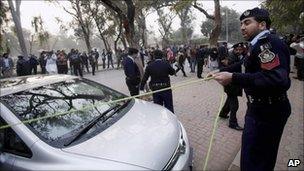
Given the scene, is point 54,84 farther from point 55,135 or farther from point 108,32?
point 108,32

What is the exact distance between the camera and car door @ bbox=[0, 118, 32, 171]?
3008mm

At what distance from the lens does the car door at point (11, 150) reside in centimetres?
301

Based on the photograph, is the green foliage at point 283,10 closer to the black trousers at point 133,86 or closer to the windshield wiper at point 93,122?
the black trousers at point 133,86

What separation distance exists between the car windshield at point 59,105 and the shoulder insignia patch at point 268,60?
1.99m

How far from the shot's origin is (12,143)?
3.14 metres

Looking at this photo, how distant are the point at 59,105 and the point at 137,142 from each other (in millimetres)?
1288

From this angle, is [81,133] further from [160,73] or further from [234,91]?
[234,91]

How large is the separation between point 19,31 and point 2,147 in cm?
2113

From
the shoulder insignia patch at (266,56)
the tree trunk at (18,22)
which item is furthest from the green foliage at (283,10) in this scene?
the tree trunk at (18,22)

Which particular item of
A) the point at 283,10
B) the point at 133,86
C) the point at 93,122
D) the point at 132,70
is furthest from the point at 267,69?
the point at 283,10

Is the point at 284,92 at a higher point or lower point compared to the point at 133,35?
lower

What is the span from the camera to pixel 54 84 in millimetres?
4246

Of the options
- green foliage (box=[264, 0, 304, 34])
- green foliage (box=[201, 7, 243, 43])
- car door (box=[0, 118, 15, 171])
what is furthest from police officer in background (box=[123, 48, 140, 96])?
green foliage (box=[201, 7, 243, 43])

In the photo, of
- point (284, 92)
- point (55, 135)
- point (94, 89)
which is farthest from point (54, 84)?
point (284, 92)
